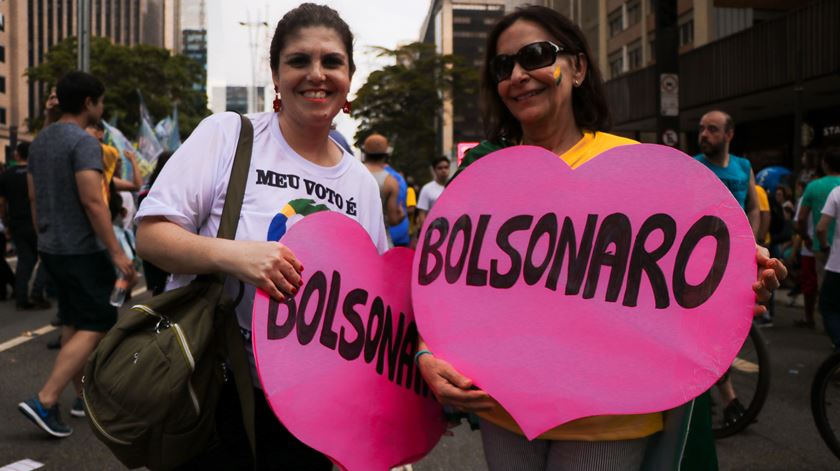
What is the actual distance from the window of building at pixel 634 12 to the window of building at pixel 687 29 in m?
3.30

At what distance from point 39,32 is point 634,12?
68.3 m

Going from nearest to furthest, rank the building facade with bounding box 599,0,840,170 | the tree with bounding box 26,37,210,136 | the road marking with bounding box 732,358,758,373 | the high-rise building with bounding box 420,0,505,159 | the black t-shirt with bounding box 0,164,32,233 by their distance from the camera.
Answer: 1. the road marking with bounding box 732,358,758,373
2. the black t-shirt with bounding box 0,164,32,233
3. the building facade with bounding box 599,0,840,170
4. the tree with bounding box 26,37,210,136
5. the high-rise building with bounding box 420,0,505,159

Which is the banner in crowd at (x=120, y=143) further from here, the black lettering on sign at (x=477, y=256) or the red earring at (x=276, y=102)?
the black lettering on sign at (x=477, y=256)

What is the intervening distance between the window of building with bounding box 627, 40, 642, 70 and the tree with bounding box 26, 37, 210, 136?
26.9 meters

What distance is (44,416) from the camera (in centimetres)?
406

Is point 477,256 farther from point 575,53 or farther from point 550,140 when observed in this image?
point 575,53

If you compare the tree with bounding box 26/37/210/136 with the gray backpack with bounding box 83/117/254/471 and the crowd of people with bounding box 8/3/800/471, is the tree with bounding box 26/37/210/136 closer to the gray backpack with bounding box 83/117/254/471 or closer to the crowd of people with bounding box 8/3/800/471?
the crowd of people with bounding box 8/3/800/471

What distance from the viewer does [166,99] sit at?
153 ft

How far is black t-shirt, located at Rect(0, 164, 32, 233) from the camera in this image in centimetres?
863

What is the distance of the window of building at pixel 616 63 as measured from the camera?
28.2 meters

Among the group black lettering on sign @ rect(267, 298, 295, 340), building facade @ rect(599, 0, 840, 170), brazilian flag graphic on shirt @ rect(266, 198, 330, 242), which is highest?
building facade @ rect(599, 0, 840, 170)

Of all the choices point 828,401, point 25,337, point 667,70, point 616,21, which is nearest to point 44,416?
point 25,337

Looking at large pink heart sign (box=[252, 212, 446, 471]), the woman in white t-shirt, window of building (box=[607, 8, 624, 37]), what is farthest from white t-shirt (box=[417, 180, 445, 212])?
window of building (box=[607, 8, 624, 37])

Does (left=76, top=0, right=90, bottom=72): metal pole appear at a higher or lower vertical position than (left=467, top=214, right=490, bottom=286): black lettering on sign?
higher
